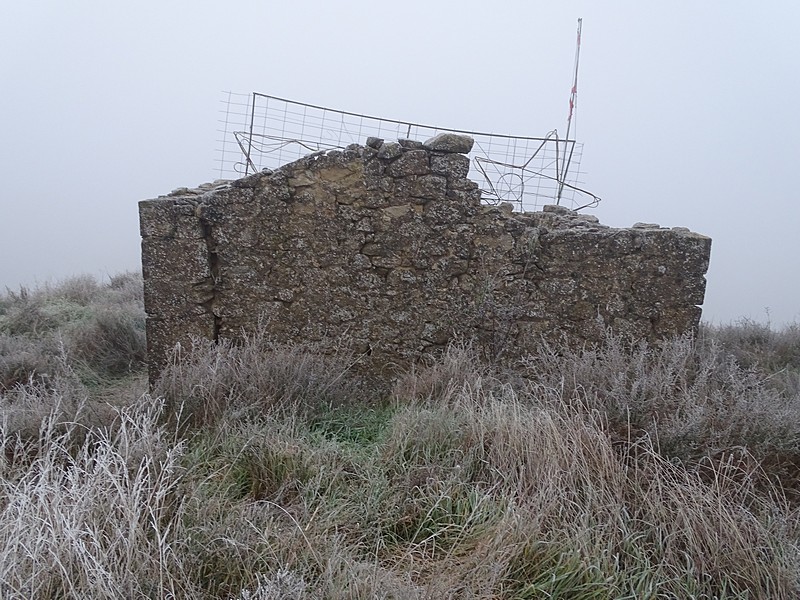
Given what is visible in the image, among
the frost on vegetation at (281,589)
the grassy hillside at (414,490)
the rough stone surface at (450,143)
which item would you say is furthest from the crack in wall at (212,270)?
the frost on vegetation at (281,589)

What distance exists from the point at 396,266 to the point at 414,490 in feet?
7.48

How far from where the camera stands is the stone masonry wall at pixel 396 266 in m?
4.58

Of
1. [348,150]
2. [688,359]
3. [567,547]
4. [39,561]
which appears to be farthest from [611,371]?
[39,561]

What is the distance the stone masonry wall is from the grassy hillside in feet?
2.30

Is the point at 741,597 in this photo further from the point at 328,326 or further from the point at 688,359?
the point at 328,326

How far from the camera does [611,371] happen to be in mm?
3600

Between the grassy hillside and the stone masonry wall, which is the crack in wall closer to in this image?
the stone masonry wall

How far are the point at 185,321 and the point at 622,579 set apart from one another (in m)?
3.53

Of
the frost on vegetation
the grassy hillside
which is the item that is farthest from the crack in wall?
the frost on vegetation

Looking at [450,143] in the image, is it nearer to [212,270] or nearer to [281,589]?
[212,270]

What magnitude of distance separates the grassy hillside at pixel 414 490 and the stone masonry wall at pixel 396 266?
27.6 inches

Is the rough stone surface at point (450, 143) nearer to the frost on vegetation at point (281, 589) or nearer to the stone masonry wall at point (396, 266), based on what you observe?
the stone masonry wall at point (396, 266)

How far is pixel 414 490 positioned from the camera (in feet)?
9.06

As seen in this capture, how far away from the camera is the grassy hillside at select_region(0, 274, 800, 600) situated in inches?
81.9
